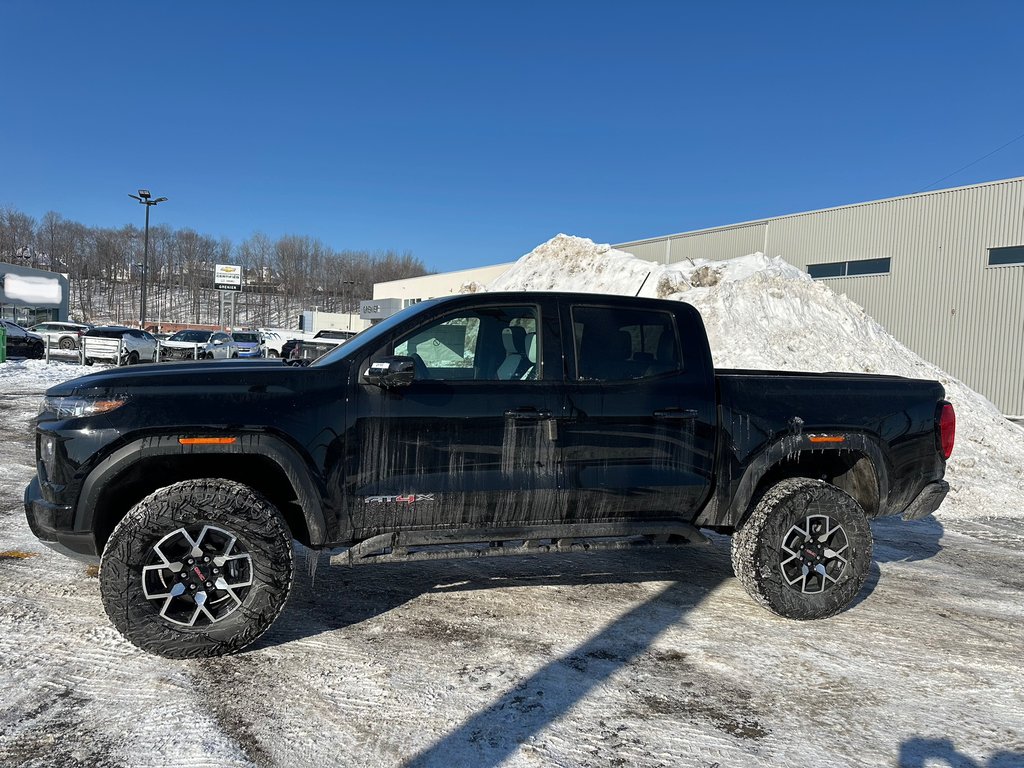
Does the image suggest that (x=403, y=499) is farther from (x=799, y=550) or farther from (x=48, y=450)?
(x=799, y=550)

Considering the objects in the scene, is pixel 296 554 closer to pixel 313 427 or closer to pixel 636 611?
pixel 313 427

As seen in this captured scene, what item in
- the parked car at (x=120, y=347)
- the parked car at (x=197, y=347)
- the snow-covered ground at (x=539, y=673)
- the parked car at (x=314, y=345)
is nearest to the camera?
the snow-covered ground at (x=539, y=673)

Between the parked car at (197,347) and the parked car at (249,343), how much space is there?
0.30 metres

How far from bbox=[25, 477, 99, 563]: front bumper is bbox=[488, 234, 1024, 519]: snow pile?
757 centimetres

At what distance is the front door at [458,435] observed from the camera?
3.88 meters

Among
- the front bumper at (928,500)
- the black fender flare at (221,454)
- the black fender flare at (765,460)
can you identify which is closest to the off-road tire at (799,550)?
the black fender flare at (765,460)

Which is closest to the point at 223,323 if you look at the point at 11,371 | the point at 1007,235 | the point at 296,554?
the point at 11,371

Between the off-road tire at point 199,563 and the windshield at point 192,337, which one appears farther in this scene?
the windshield at point 192,337

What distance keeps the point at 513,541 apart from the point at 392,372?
126 cm

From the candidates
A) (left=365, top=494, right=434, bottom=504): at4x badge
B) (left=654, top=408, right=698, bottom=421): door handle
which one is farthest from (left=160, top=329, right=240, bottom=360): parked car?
(left=654, top=408, right=698, bottom=421): door handle

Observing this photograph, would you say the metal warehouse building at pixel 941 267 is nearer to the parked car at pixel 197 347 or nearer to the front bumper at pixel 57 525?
the parked car at pixel 197 347

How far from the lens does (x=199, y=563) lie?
367 cm

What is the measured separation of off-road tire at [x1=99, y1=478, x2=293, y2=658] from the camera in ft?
11.6

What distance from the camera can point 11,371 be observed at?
19.9m
